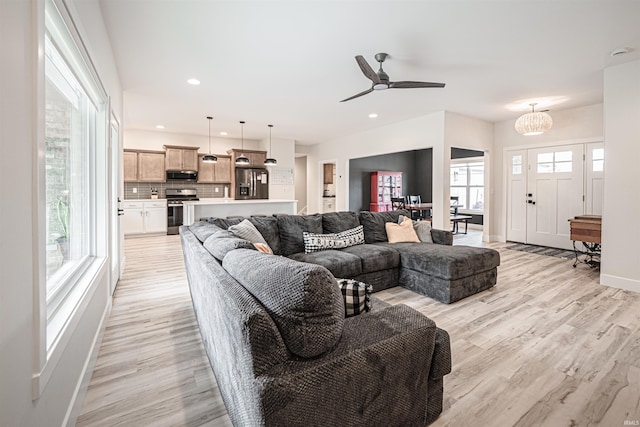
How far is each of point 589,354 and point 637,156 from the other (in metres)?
2.74

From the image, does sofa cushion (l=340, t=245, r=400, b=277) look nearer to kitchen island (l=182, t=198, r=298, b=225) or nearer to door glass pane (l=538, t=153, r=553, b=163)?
kitchen island (l=182, t=198, r=298, b=225)

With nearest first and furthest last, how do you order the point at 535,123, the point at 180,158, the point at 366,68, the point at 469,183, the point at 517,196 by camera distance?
the point at 366,68
the point at 535,123
the point at 517,196
the point at 180,158
the point at 469,183

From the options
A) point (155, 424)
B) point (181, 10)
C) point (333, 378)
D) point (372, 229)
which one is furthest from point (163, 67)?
point (333, 378)

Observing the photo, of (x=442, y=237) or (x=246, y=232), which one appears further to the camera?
(x=442, y=237)

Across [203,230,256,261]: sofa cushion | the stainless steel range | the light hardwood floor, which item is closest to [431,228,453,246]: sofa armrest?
the light hardwood floor

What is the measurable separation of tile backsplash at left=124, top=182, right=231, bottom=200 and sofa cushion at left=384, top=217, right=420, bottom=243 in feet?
19.4

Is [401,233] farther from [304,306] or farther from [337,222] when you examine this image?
[304,306]

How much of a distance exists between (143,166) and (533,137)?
28.5 ft

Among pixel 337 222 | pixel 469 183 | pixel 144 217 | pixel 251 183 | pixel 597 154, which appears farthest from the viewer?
pixel 469 183

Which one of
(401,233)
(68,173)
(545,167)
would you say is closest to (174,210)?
(68,173)

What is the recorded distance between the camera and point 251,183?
842 cm

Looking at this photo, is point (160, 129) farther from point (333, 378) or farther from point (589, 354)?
point (589, 354)

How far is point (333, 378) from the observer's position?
3.66 ft

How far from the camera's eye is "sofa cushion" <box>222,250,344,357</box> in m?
1.08
